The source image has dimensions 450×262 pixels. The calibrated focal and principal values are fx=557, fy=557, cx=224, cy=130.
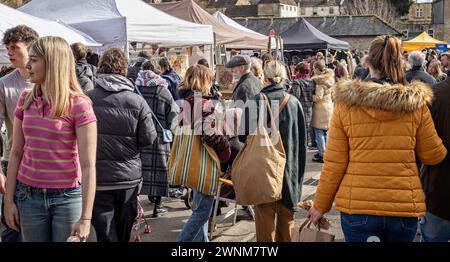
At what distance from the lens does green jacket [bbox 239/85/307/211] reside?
4641 millimetres

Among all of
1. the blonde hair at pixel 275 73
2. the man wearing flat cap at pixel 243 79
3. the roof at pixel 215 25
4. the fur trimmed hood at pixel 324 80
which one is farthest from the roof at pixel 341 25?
the blonde hair at pixel 275 73

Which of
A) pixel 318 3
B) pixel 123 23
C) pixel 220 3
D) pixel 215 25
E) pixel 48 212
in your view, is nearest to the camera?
pixel 48 212

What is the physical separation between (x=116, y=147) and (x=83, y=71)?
173cm

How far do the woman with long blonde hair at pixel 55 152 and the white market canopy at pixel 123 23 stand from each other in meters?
6.35

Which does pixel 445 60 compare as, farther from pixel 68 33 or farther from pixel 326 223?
pixel 326 223

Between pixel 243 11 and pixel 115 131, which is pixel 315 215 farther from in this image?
pixel 243 11

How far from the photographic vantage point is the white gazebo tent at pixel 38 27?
8.27 metres

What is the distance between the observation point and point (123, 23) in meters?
9.56

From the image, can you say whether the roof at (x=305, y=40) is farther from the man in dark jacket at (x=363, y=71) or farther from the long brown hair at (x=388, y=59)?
the long brown hair at (x=388, y=59)

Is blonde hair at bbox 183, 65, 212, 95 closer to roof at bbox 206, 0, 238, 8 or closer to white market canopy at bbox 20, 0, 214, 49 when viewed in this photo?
white market canopy at bbox 20, 0, 214, 49

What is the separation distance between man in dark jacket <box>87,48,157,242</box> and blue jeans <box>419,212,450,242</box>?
2.05 meters

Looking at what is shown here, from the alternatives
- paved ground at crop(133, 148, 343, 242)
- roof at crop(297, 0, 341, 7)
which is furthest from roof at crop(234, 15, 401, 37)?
roof at crop(297, 0, 341, 7)

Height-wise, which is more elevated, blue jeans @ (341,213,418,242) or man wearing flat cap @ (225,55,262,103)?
man wearing flat cap @ (225,55,262,103)

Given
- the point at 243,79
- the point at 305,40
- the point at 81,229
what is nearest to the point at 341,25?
the point at 305,40
